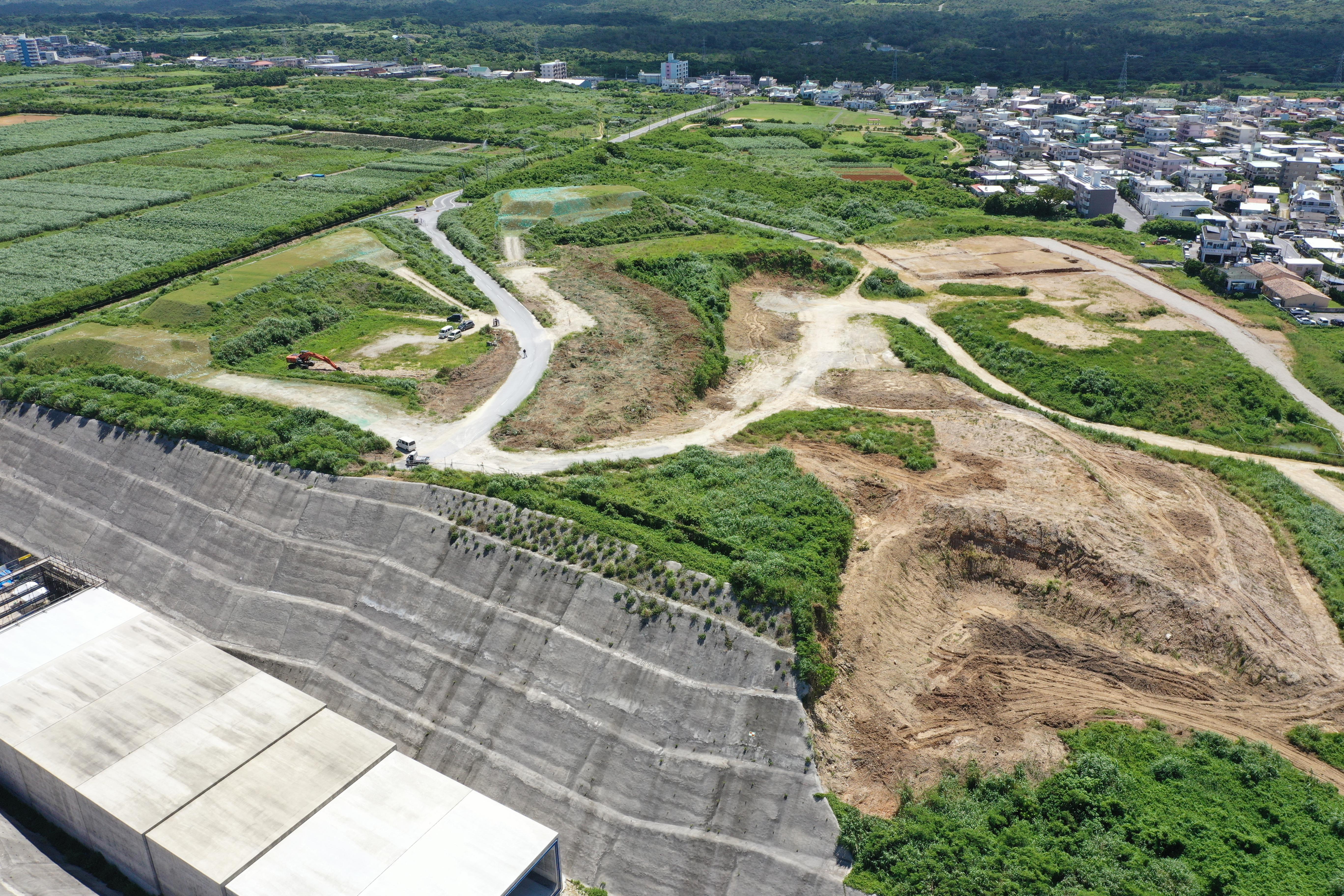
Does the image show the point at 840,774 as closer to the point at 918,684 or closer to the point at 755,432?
the point at 918,684

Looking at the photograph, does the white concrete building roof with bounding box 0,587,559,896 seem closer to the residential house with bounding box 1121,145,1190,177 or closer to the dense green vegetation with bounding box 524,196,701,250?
the dense green vegetation with bounding box 524,196,701,250

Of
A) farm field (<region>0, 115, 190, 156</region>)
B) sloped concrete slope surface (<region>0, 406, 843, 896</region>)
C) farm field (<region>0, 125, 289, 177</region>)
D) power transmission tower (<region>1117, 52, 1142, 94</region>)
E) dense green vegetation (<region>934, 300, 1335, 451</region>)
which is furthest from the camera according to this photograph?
power transmission tower (<region>1117, 52, 1142, 94</region>)

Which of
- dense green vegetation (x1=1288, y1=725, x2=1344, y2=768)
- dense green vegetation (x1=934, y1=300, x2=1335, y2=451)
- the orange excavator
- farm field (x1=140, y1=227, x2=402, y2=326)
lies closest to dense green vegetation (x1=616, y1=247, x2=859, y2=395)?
dense green vegetation (x1=934, y1=300, x2=1335, y2=451)

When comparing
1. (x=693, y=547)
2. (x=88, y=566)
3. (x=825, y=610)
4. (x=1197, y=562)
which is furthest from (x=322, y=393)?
(x=1197, y=562)

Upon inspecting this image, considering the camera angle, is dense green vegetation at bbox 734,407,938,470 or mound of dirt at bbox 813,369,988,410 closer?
dense green vegetation at bbox 734,407,938,470

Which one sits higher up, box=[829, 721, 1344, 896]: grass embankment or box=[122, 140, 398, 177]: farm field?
box=[122, 140, 398, 177]: farm field

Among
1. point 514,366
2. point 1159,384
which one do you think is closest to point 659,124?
point 514,366

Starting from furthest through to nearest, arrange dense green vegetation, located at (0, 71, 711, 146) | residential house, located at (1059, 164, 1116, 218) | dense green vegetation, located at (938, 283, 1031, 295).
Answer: dense green vegetation, located at (0, 71, 711, 146) < residential house, located at (1059, 164, 1116, 218) < dense green vegetation, located at (938, 283, 1031, 295)

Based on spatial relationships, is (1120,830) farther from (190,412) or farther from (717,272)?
(717,272)
